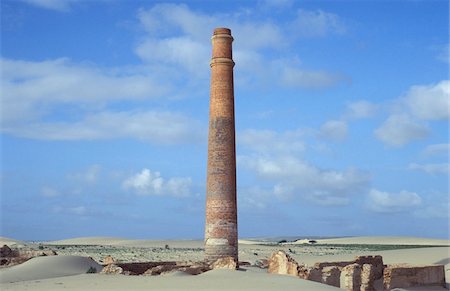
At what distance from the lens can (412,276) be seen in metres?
22.9

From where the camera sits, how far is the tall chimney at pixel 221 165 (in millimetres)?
23422

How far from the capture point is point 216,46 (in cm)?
2434

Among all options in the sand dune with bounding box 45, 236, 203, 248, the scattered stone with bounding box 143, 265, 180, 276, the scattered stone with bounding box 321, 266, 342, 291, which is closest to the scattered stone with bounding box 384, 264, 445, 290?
the scattered stone with bounding box 321, 266, 342, 291

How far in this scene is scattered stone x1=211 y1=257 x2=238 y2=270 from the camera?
2158 cm

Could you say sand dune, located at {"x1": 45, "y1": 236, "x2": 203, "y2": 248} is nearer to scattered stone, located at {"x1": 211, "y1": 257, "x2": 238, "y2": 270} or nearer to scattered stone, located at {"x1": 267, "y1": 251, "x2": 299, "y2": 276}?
scattered stone, located at {"x1": 211, "y1": 257, "x2": 238, "y2": 270}

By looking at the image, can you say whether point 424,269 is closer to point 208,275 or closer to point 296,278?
point 296,278

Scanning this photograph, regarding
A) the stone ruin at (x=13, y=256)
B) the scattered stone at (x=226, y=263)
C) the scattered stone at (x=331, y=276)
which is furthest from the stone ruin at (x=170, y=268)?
the stone ruin at (x=13, y=256)

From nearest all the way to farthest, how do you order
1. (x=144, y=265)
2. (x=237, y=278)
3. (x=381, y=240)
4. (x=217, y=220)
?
(x=237, y=278) < (x=217, y=220) < (x=144, y=265) < (x=381, y=240)

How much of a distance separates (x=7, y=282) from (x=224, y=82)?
36.4 ft

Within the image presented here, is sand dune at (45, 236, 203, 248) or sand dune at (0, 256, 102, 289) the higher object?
sand dune at (45, 236, 203, 248)

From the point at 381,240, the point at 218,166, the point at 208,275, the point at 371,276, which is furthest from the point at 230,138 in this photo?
the point at 381,240

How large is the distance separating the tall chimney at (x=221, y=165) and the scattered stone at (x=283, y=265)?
1734 mm

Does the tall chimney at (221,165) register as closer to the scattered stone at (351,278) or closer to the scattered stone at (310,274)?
the scattered stone at (310,274)

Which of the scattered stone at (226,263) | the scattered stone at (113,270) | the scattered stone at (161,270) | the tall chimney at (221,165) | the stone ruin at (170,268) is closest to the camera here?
the scattered stone at (226,263)
